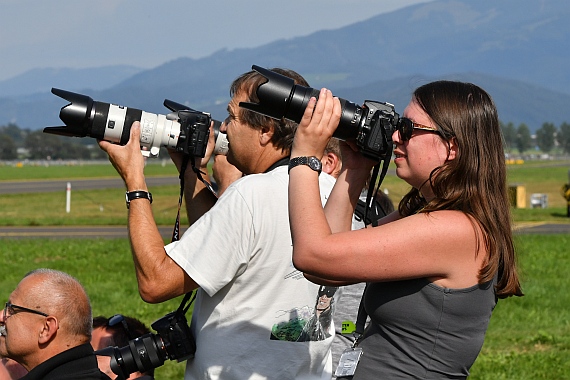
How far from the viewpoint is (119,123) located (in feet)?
11.1

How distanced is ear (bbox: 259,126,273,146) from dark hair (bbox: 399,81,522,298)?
822 mm

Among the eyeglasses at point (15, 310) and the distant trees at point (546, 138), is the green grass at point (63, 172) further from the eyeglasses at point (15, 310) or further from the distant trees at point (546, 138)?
the distant trees at point (546, 138)

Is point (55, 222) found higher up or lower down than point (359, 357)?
lower down

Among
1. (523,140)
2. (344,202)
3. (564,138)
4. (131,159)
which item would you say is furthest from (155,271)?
(564,138)

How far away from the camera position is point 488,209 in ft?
8.43

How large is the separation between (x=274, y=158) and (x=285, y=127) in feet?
0.44

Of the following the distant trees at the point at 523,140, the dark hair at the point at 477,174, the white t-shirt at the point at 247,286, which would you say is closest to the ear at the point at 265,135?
the white t-shirt at the point at 247,286

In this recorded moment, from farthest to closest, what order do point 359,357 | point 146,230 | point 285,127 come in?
1. point 285,127
2. point 146,230
3. point 359,357

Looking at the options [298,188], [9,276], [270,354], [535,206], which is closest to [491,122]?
[298,188]

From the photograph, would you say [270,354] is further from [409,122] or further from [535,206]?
[535,206]

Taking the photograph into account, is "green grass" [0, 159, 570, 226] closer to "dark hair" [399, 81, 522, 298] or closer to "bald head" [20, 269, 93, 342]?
"bald head" [20, 269, 93, 342]

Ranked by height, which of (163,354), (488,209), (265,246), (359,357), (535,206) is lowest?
(535,206)

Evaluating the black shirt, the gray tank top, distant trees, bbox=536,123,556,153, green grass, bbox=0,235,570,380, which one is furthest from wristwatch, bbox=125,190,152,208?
distant trees, bbox=536,123,556,153

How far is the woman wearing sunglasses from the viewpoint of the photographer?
2.49m
